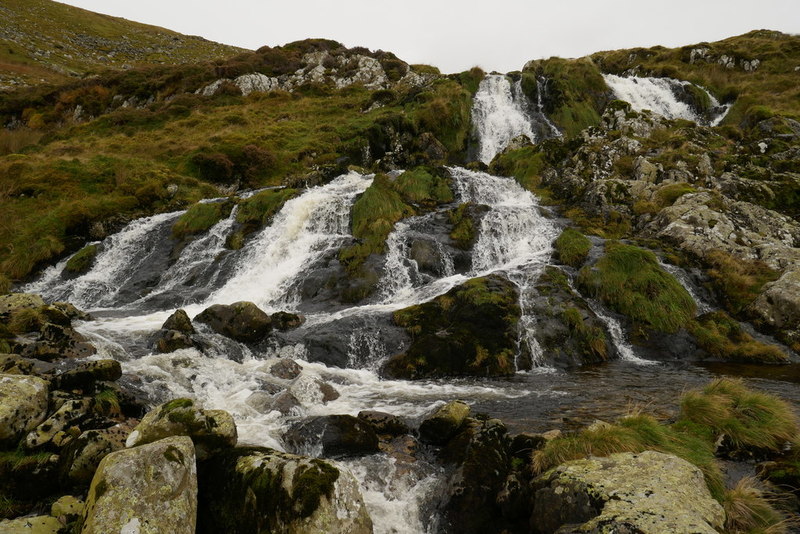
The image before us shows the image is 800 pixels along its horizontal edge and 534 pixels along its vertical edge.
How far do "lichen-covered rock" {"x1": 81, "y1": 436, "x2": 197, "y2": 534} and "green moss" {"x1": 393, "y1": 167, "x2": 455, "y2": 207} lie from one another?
2390cm

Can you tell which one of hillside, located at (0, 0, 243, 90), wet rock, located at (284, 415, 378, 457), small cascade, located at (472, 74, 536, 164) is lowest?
wet rock, located at (284, 415, 378, 457)

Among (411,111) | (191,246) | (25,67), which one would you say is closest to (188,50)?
(25,67)

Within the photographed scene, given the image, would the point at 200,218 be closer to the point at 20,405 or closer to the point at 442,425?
the point at 20,405

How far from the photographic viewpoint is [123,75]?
5872 cm

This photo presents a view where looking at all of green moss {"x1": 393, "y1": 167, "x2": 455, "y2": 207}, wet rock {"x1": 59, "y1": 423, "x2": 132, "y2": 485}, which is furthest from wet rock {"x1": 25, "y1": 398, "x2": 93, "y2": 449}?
green moss {"x1": 393, "y1": 167, "x2": 455, "y2": 207}

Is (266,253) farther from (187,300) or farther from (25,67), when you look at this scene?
(25,67)

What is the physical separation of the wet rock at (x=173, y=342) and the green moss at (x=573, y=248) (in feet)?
54.8

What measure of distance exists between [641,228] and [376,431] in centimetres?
2134

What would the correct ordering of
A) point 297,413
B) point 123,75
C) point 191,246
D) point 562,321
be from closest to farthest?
point 297,413
point 562,321
point 191,246
point 123,75

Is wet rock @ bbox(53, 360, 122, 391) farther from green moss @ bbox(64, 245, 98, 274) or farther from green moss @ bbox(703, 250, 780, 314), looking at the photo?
green moss @ bbox(703, 250, 780, 314)

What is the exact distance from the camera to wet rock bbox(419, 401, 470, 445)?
938 cm

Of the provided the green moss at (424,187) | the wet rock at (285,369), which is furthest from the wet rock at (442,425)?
the green moss at (424,187)

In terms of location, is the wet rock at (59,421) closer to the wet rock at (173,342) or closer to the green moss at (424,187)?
the wet rock at (173,342)

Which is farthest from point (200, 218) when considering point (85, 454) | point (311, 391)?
point (85, 454)
